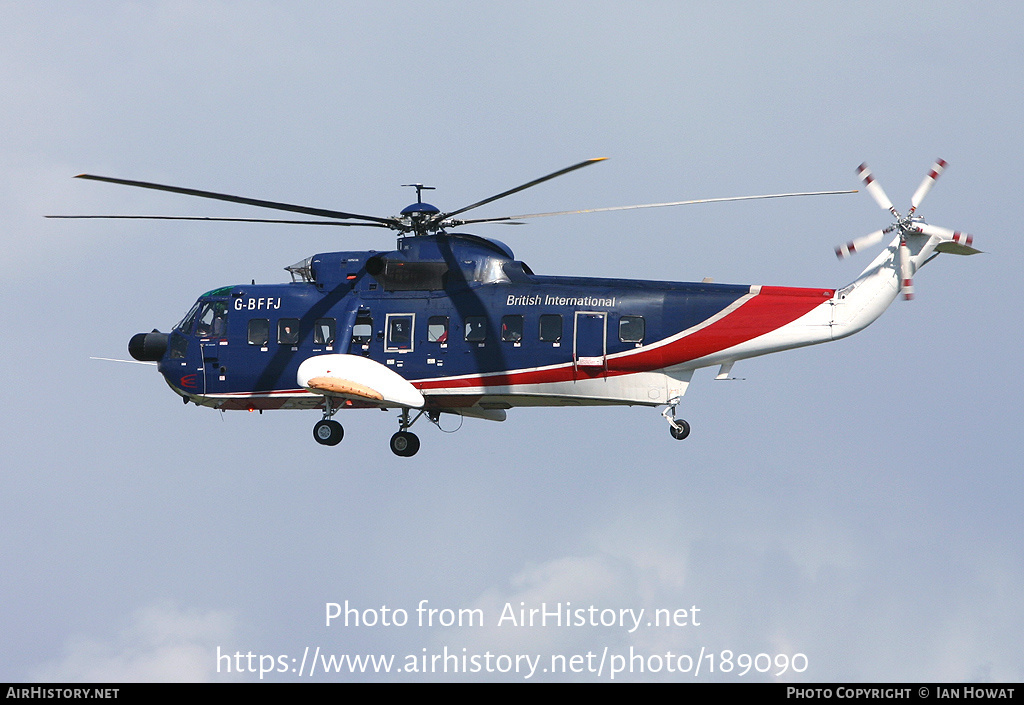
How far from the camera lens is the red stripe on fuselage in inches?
1246

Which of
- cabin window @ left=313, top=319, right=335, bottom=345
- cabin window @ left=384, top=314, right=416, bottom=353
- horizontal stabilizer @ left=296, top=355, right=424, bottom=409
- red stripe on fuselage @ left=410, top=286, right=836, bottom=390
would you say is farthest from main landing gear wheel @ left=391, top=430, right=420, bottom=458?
red stripe on fuselage @ left=410, top=286, right=836, bottom=390

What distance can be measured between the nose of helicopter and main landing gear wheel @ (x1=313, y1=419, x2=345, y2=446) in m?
4.82

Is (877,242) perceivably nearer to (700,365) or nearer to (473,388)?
(700,365)

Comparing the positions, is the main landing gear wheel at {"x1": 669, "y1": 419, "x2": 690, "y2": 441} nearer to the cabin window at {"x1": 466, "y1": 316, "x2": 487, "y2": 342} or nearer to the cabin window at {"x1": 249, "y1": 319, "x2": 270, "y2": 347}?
the cabin window at {"x1": 466, "y1": 316, "x2": 487, "y2": 342}

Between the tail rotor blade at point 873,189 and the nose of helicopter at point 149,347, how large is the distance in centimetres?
1768

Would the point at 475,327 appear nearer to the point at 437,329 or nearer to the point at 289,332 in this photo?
the point at 437,329

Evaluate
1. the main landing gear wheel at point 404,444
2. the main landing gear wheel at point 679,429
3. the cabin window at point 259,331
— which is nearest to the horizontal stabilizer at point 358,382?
the cabin window at point 259,331

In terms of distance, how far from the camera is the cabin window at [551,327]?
3241 centimetres

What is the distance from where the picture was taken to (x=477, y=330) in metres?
32.9

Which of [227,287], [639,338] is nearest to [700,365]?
[639,338]

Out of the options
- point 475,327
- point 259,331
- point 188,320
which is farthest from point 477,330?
point 188,320

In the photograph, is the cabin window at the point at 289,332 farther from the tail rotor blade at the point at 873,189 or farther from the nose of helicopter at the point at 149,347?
the tail rotor blade at the point at 873,189

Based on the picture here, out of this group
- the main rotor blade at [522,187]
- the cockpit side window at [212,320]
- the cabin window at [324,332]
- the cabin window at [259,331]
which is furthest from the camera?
the cockpit side window at [212,320]

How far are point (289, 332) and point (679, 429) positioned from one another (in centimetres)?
976
